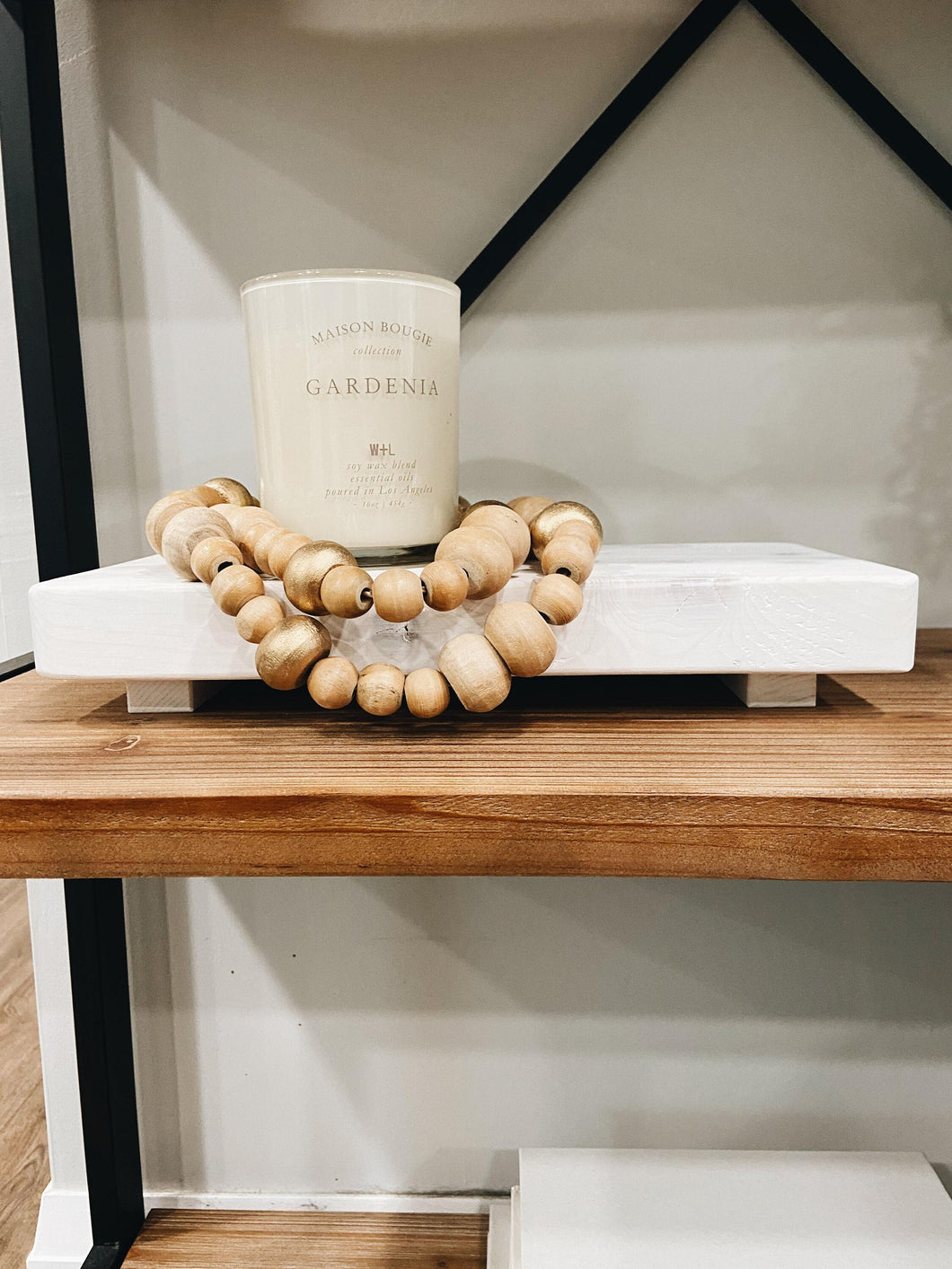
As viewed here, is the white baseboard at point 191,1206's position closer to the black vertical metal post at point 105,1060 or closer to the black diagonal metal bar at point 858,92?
the black vertical metal post at point 105,1060

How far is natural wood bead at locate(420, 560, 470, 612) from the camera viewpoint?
369mm

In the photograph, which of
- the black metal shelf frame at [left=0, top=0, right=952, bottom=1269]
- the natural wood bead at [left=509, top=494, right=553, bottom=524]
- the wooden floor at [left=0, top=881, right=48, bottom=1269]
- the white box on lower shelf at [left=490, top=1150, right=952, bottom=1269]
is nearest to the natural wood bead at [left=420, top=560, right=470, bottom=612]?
the natural wood bead at [left=509, top=494, right=553, bottom=524]

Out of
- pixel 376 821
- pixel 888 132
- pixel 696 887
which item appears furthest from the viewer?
pixel 696 887

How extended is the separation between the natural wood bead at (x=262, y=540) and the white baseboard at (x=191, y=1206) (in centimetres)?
60

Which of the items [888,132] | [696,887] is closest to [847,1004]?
[696,887]

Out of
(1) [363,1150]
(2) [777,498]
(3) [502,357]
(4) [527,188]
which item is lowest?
(1) [363,1150]

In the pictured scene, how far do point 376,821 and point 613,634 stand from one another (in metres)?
0.14

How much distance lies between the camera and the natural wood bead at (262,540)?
40cm

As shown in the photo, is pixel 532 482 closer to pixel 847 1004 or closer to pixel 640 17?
pixel 640 17

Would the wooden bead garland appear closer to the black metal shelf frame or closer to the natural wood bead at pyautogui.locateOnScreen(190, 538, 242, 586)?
the natural wood bead at pyautogui.locateOnScreen(190, 538, 242, 586)

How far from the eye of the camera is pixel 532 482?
642 millimetres

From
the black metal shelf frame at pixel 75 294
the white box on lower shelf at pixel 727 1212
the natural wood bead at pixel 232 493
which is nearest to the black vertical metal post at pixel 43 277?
the black metal shelf frame at pixel 75 294

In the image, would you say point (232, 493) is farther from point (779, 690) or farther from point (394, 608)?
point (779, 690)

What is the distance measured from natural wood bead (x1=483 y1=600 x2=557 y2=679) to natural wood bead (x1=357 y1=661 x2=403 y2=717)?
1.8 inches
